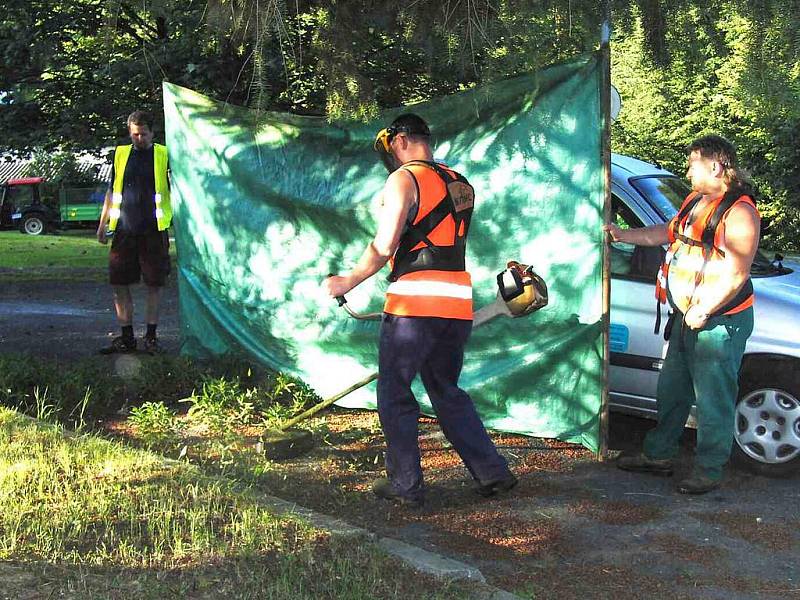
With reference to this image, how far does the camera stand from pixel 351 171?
707 centimetres

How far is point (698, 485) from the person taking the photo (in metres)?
5.53

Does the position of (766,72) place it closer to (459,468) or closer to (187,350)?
(459,468)

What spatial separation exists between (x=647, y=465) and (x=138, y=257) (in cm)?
459

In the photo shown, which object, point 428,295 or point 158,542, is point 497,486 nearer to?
point 428,295

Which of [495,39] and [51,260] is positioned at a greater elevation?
[495,39]

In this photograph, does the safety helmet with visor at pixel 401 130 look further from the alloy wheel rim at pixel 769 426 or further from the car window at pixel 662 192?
the alloy wheel rim at pixel 769 426

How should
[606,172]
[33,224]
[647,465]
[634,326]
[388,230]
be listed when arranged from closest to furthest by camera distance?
1. [388,230]
2. [606,172]
3. [647,465]
4. [634,326]
5. [33,224]

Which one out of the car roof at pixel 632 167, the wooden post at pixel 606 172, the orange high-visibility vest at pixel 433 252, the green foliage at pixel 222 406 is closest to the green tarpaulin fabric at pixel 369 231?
the wooden post at pixel 606 172

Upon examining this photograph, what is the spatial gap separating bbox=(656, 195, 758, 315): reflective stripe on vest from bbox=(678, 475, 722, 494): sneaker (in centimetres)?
89

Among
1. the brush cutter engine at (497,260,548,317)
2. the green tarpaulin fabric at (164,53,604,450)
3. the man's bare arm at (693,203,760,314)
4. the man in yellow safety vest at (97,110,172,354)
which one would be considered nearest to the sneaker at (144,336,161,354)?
the man in yellow safety vest at (97,110,172,354)

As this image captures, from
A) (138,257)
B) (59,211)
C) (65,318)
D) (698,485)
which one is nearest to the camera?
(698,485)

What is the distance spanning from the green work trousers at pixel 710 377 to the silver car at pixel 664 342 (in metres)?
0.33

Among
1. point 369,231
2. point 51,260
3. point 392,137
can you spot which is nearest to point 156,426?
point 369,231

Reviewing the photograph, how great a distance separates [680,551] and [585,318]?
173 cm
